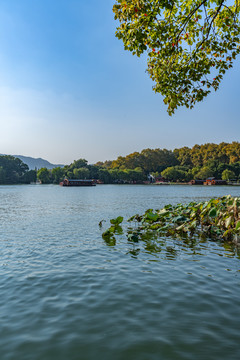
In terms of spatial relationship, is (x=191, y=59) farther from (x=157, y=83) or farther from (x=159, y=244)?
(x=159, y=244)

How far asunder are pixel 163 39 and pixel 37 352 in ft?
33.8

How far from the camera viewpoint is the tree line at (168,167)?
153 metres

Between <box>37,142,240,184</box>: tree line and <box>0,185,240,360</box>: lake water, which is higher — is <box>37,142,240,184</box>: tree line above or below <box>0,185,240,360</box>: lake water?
above

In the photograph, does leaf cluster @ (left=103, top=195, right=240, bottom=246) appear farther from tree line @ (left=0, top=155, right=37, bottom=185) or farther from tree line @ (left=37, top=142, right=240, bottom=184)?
tree line @ (left=0, top=155, right=37, bottom=185)

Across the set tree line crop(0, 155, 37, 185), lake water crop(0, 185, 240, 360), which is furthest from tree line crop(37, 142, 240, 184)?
lake water crop(0, 185, 240, 360)

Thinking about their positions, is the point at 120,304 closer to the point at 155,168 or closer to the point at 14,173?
the point at 14,173

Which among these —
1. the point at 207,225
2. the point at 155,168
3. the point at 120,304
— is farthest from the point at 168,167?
the point at 120,304

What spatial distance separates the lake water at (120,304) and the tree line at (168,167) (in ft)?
478

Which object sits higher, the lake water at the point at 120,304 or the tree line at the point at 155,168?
the tree line at the point at 155,168

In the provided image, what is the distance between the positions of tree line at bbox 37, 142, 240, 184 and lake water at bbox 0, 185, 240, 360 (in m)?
146

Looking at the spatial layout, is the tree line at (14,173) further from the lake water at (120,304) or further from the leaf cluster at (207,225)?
the lake water at (120,304)

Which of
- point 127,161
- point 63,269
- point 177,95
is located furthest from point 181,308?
point 127,161

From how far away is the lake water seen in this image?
455 cm

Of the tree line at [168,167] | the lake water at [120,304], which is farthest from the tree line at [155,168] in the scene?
the lake water at [120,304]
